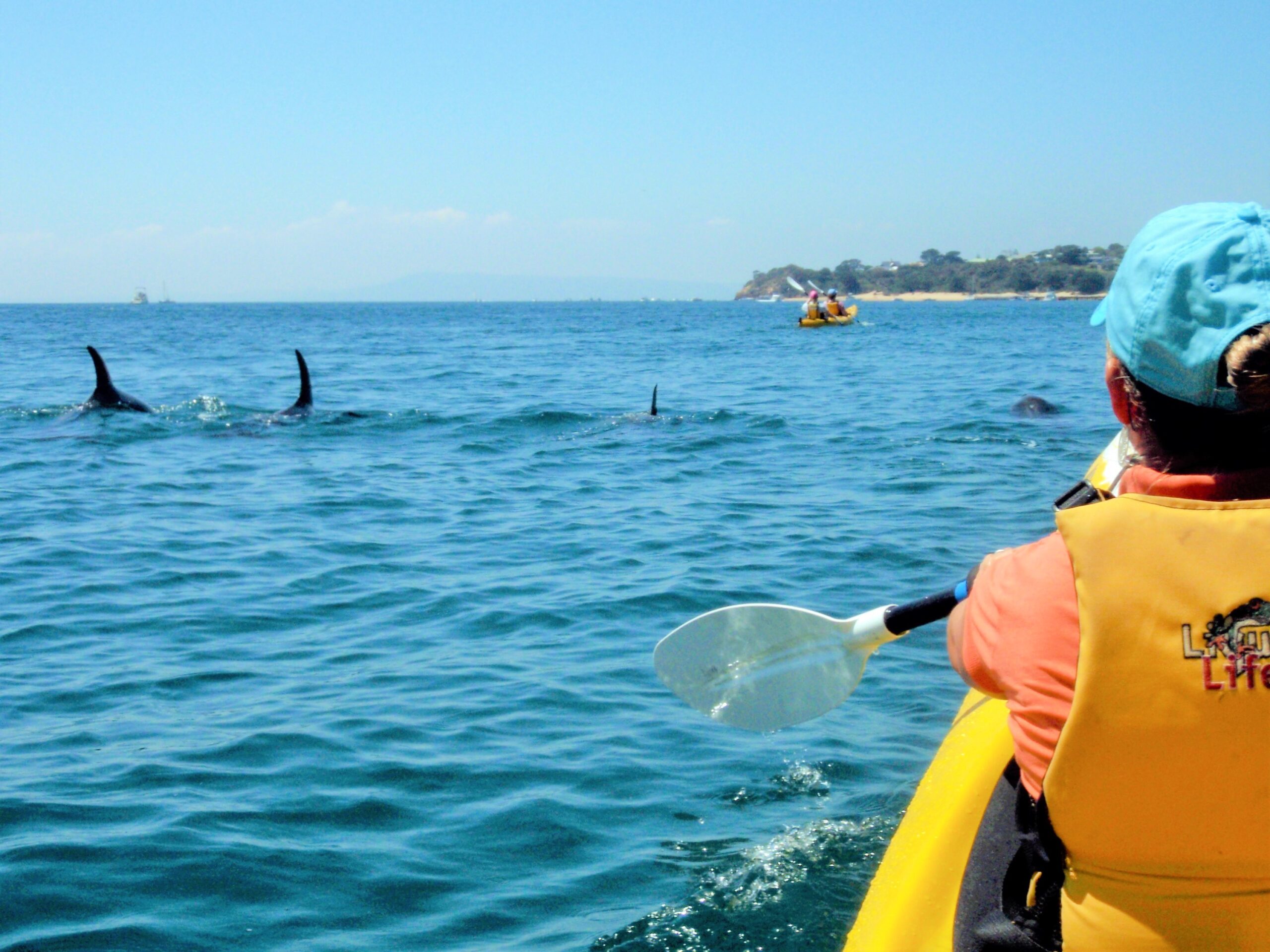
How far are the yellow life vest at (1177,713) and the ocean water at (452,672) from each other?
2227 mm

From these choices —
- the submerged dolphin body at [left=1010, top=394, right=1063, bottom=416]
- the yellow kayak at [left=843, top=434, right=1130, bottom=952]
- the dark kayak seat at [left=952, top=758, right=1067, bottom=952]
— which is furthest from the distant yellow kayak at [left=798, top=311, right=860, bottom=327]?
the dark kayak seat at [left=952, top=758, right=1067, bottom=952]

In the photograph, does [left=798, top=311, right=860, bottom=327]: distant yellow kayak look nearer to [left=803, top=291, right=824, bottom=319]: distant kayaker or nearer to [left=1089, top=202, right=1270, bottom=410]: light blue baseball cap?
[left=803, top=291, right=824, bottom=319]: distant kayaker

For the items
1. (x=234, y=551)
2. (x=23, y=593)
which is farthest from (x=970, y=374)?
(x=23, y=593)

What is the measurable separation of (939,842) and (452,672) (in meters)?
3.98

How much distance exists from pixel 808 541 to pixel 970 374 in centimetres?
1851

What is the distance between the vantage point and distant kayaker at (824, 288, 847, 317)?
48.9 m

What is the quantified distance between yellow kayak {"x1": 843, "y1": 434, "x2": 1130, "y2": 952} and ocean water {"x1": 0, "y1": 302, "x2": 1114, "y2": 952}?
0.99 m

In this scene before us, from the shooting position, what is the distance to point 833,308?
4912cm

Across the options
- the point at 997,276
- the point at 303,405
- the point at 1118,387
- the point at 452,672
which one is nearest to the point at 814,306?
the point at 303,405

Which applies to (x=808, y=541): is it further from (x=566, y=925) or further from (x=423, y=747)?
(x=566, y=925)

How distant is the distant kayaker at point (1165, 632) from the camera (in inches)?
70.8

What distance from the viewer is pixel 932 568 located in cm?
857

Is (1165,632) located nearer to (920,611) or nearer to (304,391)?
(920,611)

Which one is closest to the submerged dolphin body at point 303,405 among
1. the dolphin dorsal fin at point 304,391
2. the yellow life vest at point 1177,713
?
the dolphin dorsal fin at point 304,391
